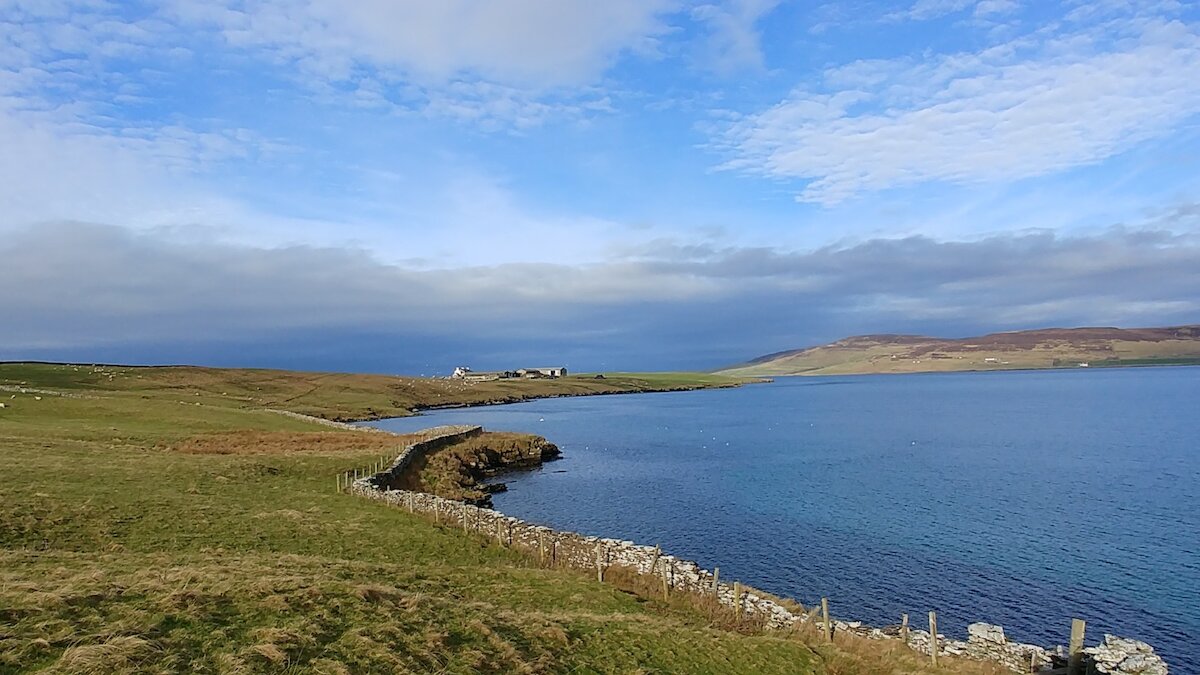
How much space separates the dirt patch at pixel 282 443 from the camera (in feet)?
193

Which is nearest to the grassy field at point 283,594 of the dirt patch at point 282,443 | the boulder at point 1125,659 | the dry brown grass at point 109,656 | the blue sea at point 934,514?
the dry brown grass at point 109,656

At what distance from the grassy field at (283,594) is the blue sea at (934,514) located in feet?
43.5

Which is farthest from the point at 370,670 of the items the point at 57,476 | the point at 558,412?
the point at 558,412

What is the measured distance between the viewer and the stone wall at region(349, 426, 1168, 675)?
23.9m

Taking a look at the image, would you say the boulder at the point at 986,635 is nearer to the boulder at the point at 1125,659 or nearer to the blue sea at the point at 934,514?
the boulder at the point at 1125,659

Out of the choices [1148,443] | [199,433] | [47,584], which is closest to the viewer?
[47,584]

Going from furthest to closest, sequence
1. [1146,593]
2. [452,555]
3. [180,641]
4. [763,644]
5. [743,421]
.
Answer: [743,421], [1146,593], [452,555], [763,644], [180,641]

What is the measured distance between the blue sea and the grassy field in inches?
522

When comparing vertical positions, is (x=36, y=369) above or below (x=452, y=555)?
above

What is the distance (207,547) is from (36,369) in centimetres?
16312

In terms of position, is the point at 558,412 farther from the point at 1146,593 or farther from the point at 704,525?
the point at 1146,593

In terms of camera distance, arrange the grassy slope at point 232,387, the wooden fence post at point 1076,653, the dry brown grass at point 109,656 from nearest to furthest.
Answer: the dry brown grass at point 109,656 < the wooden fence post at point 1076,653 < the grassy slope at point 232,387

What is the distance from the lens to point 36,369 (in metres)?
149

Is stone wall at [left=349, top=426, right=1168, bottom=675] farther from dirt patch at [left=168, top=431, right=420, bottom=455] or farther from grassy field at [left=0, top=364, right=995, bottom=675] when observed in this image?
dirt patch at [left=168, top=431, right=420, bottom=455]
